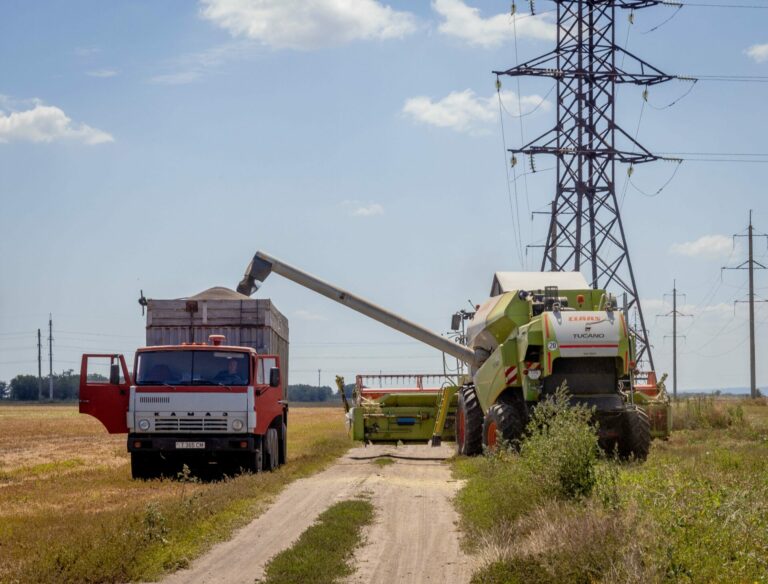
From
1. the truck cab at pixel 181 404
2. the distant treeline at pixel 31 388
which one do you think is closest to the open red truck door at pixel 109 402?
the truck cab at pixel 181 404

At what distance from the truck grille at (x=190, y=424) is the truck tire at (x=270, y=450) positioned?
192cm

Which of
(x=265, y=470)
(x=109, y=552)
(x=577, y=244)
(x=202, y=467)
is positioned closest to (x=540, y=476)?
(x=109, y=552)

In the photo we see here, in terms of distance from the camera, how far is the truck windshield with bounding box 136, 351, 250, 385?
67.6ft

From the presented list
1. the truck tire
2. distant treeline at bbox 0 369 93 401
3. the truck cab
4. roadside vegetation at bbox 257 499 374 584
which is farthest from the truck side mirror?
distant treeline at bbox 0 369 93 401

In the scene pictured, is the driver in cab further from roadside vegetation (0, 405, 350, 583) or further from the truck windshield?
roadside vegetation (0, 405, 350, 583)

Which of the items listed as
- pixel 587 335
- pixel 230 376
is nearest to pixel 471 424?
pixel 587 335

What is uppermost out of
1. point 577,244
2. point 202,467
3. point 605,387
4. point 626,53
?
point 626,53

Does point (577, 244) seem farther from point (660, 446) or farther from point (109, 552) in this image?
point (109, 552)

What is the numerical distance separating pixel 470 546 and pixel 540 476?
5.71ft

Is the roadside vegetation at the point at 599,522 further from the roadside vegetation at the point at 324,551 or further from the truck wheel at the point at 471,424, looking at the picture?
the truck wheel at the point at 471,424

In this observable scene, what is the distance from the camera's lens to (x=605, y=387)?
842 inches

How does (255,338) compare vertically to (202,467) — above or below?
above

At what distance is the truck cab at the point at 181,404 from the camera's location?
20344mm

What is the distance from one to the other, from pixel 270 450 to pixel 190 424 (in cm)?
254
